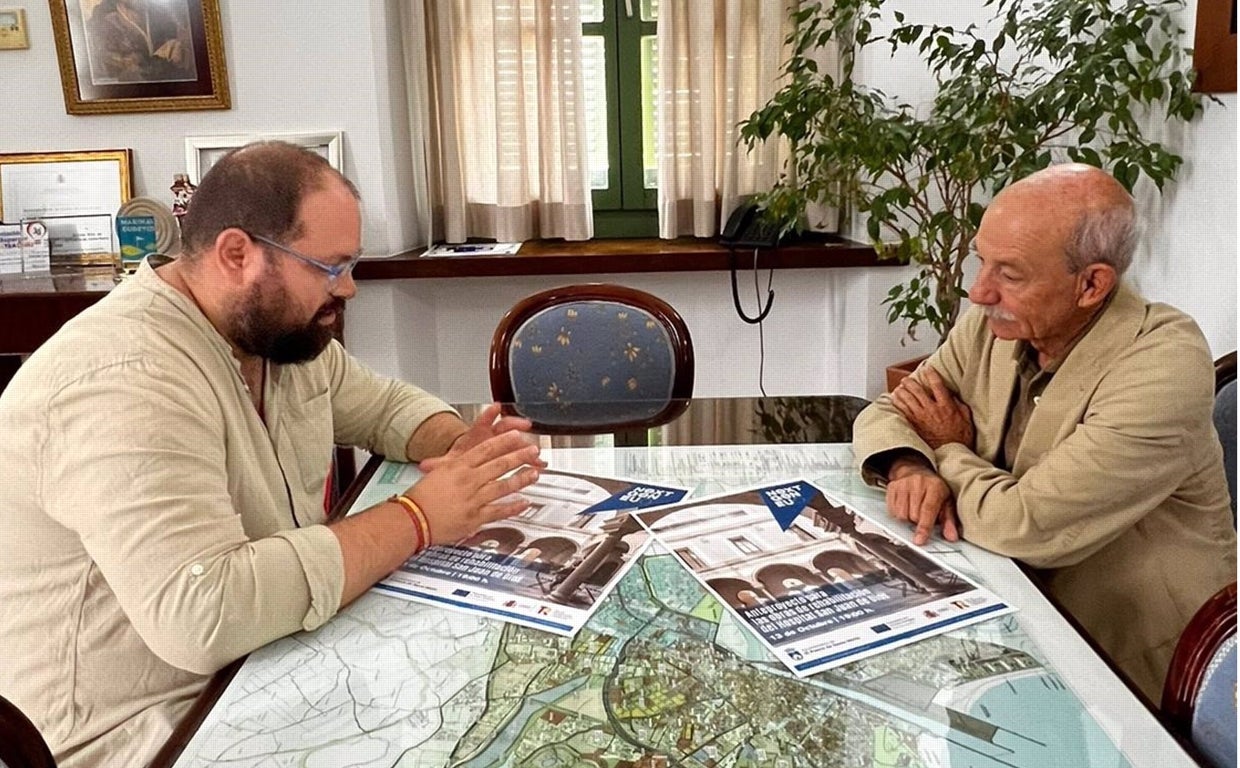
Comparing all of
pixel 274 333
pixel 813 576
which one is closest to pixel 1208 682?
pixel 813 576

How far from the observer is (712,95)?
3191 millimetres

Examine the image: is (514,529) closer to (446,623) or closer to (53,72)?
(446,623)

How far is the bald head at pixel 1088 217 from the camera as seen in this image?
1.32 meters

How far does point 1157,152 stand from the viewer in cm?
206

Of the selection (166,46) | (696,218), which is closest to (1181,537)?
(696,218)

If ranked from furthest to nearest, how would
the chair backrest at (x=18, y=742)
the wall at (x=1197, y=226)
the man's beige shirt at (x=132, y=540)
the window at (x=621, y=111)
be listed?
1. the window at (x=621, y=111)
2. the wall at (x=1197, y=226)
3. the man's beige shirt at (x=132, y=540)
4. the chair backrest at (x=18, y=742)

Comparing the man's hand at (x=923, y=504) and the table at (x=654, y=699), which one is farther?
the man's hand at (x=923, y=504)

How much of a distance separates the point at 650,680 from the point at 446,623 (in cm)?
24

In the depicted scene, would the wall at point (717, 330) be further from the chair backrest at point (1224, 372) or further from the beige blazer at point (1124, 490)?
the beige blazer at point (1124, 490)

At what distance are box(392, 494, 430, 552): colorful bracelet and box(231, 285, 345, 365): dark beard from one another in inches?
10.4

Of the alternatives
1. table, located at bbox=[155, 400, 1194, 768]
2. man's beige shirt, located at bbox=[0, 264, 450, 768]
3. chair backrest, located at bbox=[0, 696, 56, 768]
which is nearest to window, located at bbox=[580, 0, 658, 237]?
man's beige shirt, located at bbox=[0, 264, 450, 768]

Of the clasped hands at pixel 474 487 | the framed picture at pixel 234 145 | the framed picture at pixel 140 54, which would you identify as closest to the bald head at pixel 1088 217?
the clasped hands at pixel 474 487

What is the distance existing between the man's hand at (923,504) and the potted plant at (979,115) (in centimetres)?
111

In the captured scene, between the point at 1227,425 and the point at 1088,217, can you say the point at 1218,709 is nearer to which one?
the point at 1088,217
